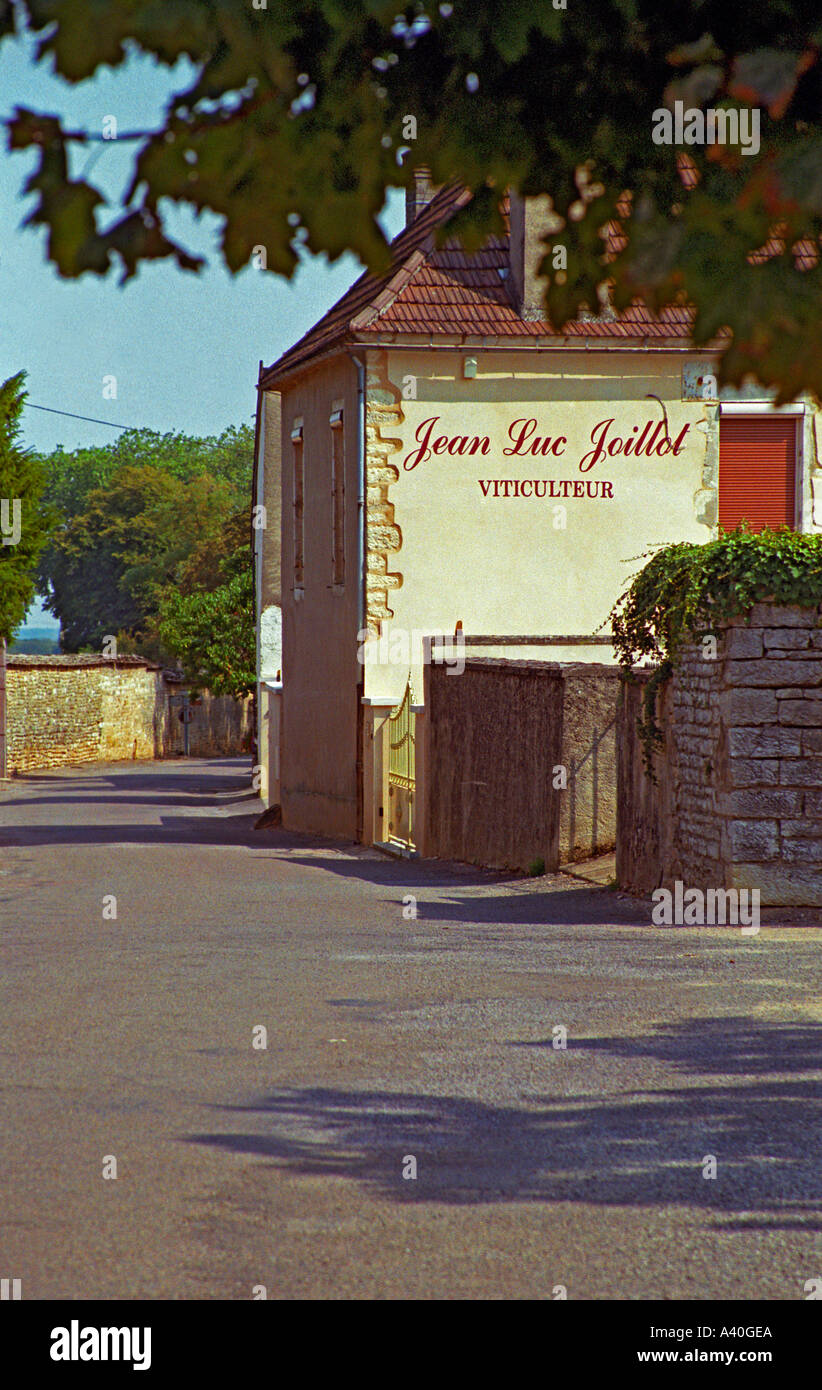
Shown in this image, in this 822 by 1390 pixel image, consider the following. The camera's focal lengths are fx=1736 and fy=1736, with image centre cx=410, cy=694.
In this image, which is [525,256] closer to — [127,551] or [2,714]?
[2,714]

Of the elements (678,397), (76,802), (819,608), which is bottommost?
(76,802)

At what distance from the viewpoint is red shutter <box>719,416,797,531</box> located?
20.5 meters

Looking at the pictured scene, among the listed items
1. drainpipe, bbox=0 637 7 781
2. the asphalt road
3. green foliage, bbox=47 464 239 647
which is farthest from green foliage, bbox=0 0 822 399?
green foliage, bbox=47 464 239 647

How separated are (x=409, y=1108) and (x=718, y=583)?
18.0ft

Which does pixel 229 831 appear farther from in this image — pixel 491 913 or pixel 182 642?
pixel 182 642

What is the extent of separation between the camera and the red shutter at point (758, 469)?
2055cm

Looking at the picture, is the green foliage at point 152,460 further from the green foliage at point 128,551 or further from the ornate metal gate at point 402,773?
the ornate metal gate at point 402,773

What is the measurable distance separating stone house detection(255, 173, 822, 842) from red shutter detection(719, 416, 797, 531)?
0.07 feet

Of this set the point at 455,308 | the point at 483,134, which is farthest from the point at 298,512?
the point at 483,134

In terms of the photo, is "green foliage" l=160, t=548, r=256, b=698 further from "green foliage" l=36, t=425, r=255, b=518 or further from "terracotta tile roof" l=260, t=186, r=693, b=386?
"green foliage" l=36, t=425, r=255, b=518

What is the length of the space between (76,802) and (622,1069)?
1030 inches

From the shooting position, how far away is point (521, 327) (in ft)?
64.5
